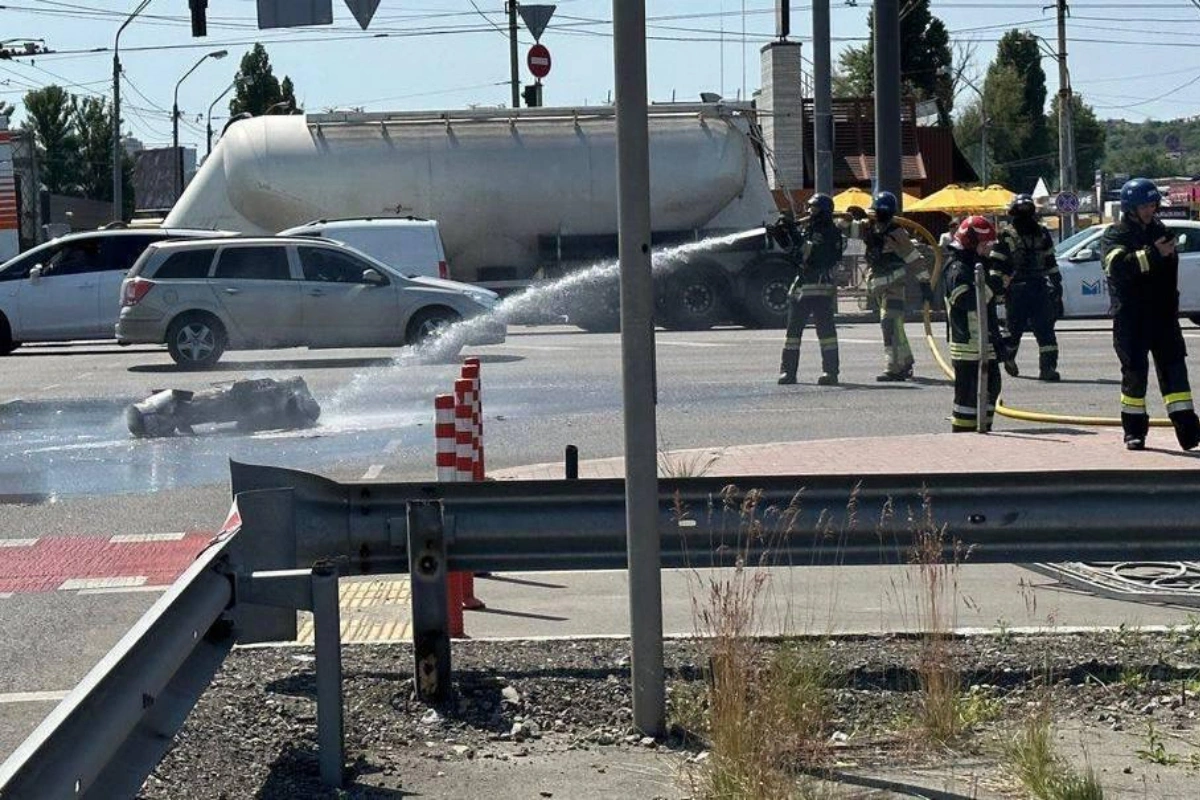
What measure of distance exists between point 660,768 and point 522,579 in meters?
3.62

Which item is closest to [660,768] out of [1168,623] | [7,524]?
[1168,623]

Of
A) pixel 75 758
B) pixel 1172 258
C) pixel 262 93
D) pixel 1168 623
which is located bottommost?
pixel 1168 623

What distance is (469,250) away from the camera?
32312 mm

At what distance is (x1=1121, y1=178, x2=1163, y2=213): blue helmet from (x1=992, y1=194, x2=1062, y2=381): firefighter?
537 cm

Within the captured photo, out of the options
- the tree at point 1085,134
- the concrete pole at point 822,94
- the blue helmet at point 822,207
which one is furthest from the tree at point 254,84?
the blue helmet at point 822,207

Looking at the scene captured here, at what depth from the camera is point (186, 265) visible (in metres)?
22.8

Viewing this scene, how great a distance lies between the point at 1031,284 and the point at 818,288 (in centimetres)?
211

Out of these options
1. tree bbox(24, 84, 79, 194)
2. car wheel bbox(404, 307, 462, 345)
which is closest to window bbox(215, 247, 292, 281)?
car wheel bbox(404, 307, 462, 345)

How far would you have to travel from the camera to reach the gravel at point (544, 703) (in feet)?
19.3

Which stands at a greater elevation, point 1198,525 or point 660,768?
point 1198,525

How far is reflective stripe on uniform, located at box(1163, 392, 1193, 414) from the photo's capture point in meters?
12.2

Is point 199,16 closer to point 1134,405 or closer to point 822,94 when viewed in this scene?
point 822,94

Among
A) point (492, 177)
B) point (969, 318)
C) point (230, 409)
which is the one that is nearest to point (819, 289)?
point (969, 318)

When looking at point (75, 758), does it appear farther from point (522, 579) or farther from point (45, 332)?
point (45, 332)
